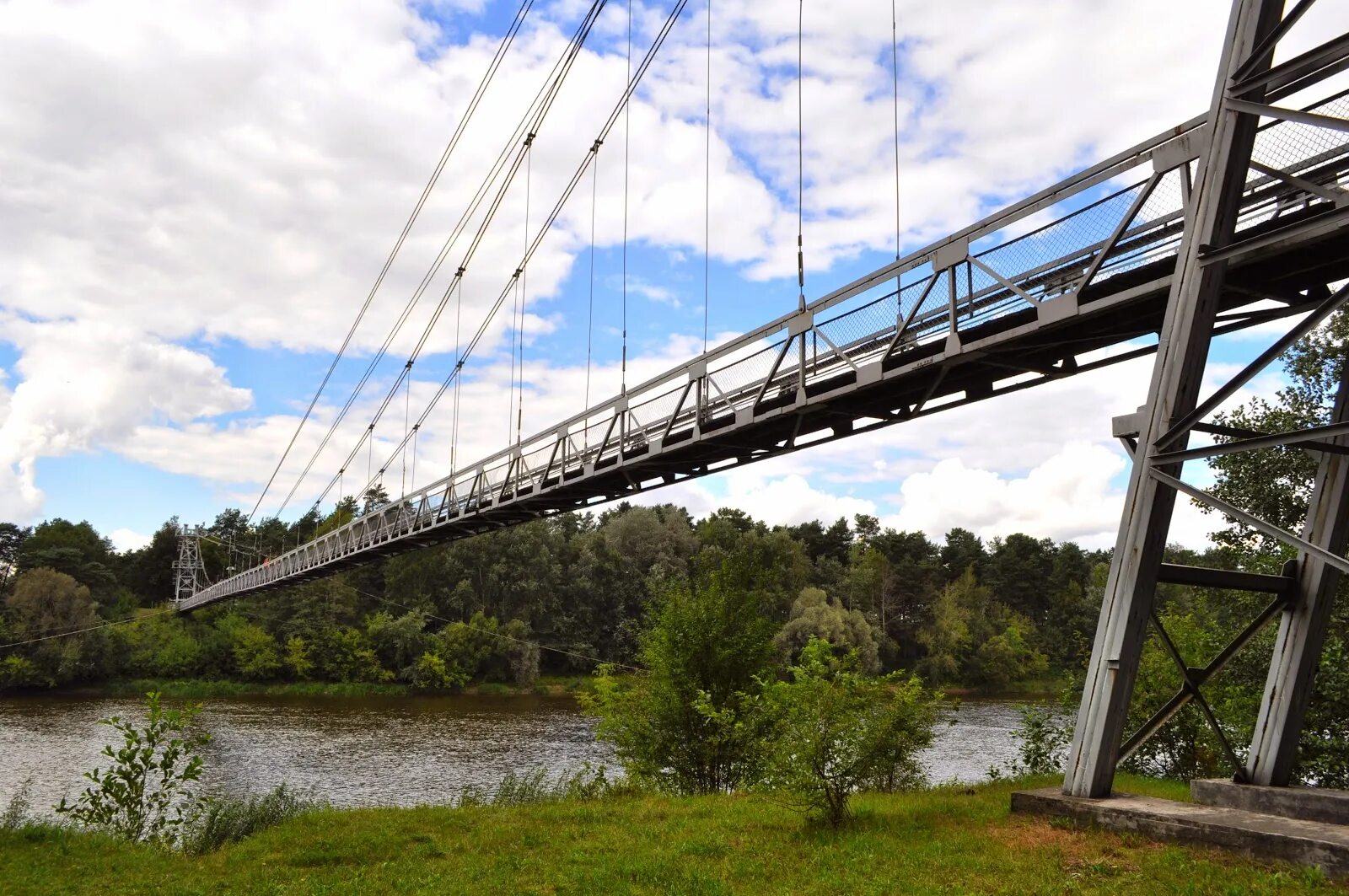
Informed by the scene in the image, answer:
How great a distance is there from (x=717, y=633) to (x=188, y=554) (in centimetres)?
6142

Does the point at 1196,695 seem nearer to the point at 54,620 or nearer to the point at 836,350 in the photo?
the point at 836,350

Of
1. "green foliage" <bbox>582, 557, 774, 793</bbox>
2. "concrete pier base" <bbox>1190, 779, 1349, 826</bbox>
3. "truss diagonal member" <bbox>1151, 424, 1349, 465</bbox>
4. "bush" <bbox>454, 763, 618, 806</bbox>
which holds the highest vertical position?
"truss diagonal member" <bbox>1151, 424, 1349, 465</bbox>

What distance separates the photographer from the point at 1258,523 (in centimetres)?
680

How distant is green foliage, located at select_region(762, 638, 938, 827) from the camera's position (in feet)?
29.2

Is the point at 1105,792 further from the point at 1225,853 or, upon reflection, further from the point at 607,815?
the point at 607,815

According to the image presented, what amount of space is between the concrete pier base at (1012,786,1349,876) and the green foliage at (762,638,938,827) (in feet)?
5.32

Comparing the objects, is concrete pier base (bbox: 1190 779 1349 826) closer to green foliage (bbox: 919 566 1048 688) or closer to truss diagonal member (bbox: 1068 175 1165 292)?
truss diagonal member (bbox: 1068 175 1165 292)

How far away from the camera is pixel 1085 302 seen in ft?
28.9


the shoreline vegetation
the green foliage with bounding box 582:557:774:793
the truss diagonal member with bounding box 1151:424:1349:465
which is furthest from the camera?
the shoreline vegetation

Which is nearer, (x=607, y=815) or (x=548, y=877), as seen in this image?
(x=548, y=877)

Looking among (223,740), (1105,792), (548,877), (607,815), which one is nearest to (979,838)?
(1105,792)

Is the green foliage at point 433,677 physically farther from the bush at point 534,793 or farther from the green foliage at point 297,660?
the bush at point 534,793

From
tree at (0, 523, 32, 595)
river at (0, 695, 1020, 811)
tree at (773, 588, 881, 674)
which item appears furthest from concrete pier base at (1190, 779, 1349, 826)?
tree at (0, 523, 32, 595)

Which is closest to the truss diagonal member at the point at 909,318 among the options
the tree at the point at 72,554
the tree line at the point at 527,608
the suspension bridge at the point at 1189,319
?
the suspension bridge at the point at 1189,319
